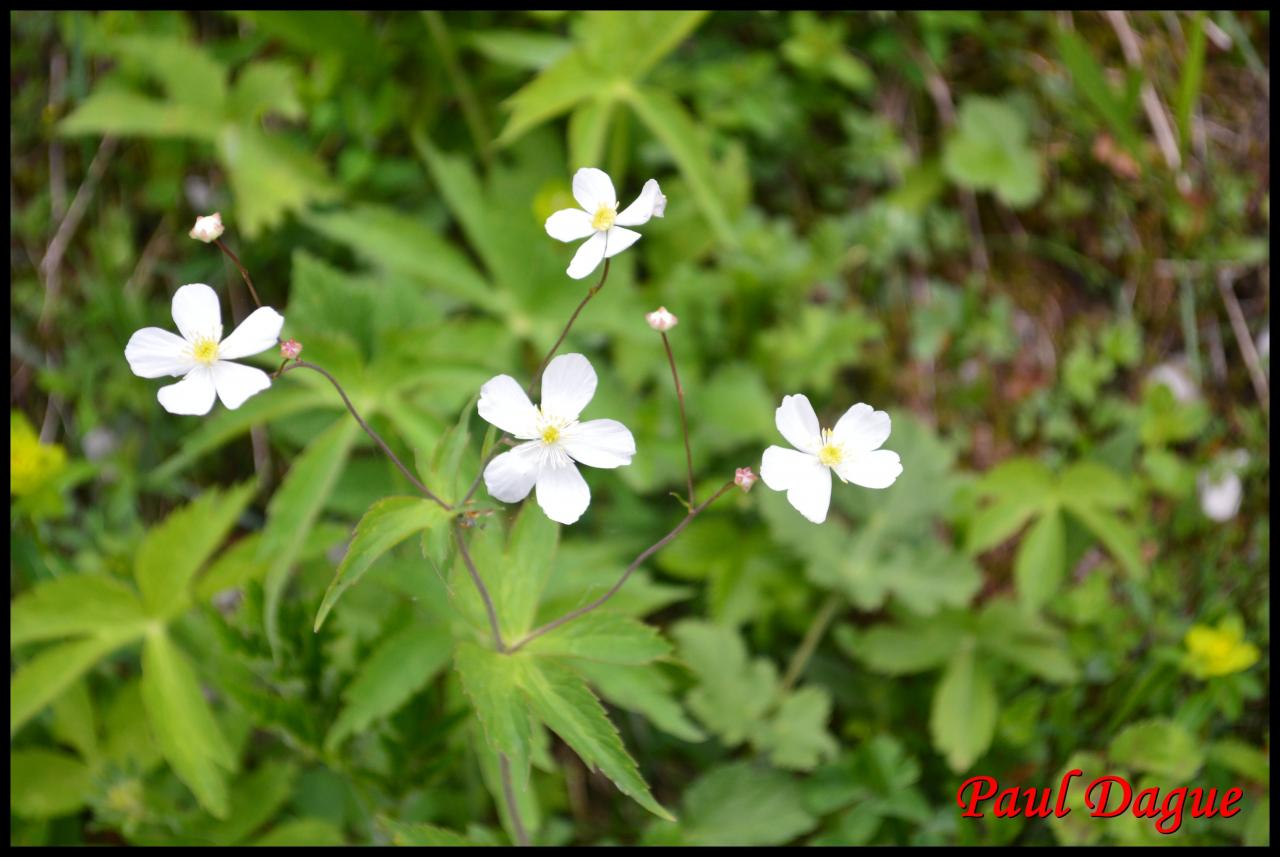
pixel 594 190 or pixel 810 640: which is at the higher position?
pixel 594 190

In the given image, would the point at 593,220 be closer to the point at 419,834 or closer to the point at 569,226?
the point at 569,226

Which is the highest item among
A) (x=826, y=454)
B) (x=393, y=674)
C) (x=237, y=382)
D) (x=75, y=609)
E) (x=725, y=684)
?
(x=237, y=382)

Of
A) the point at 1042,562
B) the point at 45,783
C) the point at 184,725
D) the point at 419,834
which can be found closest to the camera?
the point at 419,834

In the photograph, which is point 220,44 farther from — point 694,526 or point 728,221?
point 694,526

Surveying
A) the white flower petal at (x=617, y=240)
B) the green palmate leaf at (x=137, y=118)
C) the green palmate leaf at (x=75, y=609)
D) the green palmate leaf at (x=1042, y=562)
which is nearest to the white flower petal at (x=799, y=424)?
the white flower petal at (x=617, y=240)

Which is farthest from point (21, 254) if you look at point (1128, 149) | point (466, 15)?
point (1128, 149)

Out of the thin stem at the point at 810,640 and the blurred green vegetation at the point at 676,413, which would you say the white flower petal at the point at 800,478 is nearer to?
the blurred green vegetation at the point at 676,413

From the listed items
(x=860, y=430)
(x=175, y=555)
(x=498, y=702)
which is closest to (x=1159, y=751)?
(x=860, y=430)
